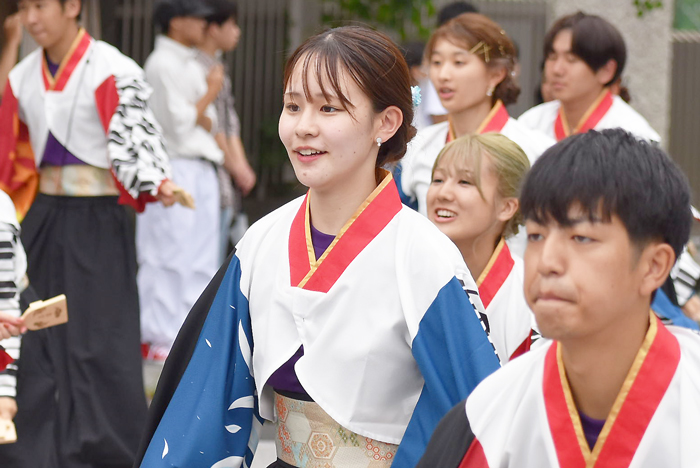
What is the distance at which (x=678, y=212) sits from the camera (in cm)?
196

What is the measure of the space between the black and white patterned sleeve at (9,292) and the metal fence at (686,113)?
7396mm

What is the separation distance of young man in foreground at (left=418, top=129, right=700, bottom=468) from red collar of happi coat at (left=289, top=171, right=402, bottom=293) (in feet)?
2.18

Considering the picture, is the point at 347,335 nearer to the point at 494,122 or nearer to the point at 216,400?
the point at 216,400

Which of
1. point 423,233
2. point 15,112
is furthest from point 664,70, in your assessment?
point 423,233

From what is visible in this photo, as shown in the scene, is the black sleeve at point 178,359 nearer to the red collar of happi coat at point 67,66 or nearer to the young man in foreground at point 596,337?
the young man in foreground at point 596,337

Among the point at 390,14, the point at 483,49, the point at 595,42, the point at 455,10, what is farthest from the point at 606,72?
the point at 390,14

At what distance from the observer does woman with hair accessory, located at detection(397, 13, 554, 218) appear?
174 inches

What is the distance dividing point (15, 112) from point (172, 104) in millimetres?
1686

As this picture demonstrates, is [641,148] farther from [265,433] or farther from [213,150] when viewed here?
[213,150]

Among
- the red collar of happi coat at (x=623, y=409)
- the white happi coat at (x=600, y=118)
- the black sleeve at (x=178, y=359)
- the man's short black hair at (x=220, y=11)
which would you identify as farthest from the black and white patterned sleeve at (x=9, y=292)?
the man's short black hair at (x=220, y=11)

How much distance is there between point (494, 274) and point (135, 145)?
183 cm

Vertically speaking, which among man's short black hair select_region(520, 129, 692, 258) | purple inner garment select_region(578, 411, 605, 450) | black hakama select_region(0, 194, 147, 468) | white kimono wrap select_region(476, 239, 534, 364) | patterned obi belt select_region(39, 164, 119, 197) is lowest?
black hakama select_region(0, 194, 147, 468)

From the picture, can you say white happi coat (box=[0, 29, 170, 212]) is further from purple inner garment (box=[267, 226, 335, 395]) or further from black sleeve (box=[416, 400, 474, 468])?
black sleeve (box=[416, 400, 474, 468])

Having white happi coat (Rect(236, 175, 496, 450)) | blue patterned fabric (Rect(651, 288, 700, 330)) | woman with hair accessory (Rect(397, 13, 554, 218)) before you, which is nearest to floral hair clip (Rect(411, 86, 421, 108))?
white happi coat (Rect(236, 175, 496, 450))
